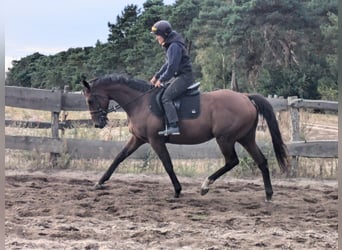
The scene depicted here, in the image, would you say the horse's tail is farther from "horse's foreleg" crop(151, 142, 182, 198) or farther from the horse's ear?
the horse's ear

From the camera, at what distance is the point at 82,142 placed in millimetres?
7188

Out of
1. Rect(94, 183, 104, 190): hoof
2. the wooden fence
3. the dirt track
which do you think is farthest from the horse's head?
the wooden fence

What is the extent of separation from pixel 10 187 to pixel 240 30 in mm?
16218

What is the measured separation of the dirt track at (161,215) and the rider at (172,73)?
2.88 ft

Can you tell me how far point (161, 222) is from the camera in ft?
13.8

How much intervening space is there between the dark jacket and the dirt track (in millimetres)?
1319

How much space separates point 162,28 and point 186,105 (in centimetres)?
85

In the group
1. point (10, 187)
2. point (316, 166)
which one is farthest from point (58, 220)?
point (316, 166)

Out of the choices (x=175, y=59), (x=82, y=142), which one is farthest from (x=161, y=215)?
(x=82, y=142)

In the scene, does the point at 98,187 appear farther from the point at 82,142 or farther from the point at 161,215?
the point at 82,142

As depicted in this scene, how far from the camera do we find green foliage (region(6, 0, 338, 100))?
14.2m

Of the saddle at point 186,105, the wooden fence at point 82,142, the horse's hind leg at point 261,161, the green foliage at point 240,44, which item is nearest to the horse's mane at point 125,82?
the saddle at point 186,105

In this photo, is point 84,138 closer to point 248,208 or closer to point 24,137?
point 24,137

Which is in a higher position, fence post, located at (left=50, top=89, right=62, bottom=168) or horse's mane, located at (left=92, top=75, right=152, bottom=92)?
horse's mane, located at (left=92, top=75, right=152, bottom=92)
